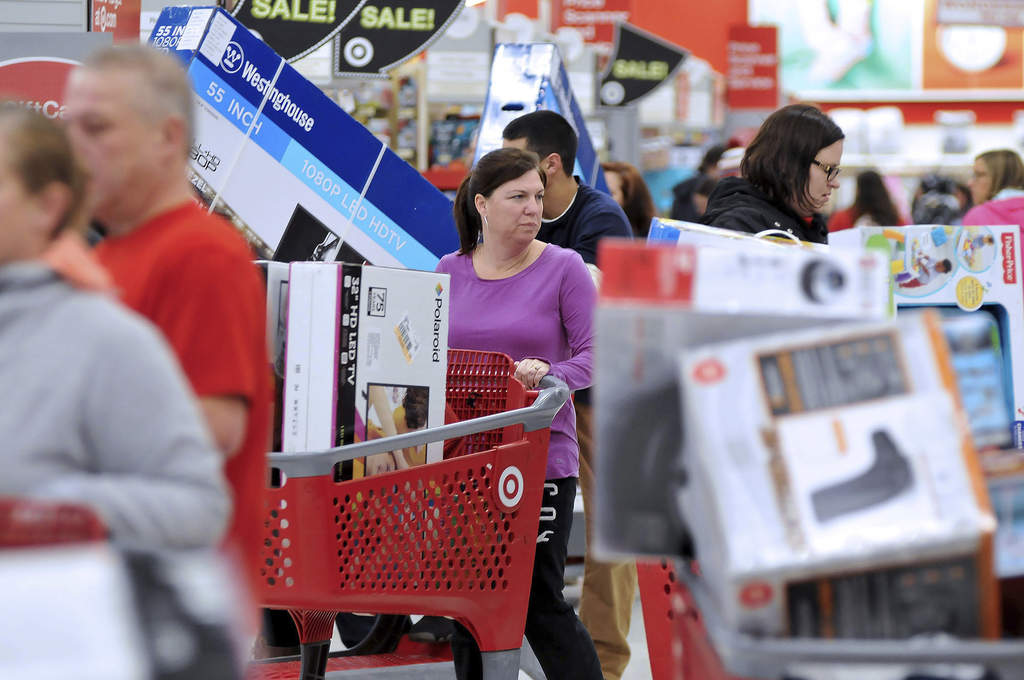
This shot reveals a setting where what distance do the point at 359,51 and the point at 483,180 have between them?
2.78 meters

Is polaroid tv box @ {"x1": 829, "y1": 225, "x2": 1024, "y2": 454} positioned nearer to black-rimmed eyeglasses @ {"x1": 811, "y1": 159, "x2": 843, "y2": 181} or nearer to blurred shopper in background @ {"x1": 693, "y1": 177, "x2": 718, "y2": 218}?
black-rimmed eyeglasses @ {"x1": 811, "y1": 159, "x2": 843, "y2": 181}

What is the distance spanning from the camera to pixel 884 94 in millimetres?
20578

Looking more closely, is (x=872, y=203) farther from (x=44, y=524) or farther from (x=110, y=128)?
(x=44, y=524)

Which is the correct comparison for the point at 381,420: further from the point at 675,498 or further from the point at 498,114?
the point at 498,114

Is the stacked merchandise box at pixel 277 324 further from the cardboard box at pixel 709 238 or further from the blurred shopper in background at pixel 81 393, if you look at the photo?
the blurred shopper in background at pixel 81 393

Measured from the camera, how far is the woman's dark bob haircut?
3133 mm

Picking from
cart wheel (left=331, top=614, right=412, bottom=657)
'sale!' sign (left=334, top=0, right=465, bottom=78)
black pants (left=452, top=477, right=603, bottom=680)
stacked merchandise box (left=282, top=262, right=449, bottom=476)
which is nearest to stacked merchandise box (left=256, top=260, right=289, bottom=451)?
stacked merchandise box (left=282, top=262, right=449, bottom=476)

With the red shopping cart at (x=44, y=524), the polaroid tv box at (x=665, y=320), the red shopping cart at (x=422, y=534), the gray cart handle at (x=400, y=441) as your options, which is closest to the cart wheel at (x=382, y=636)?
the red shopping cart at (x=422, y=534)

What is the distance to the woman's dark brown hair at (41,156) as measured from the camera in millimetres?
1356

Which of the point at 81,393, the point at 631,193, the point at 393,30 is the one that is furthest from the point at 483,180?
the point at 631,193

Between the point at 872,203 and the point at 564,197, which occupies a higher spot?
the point at 872,203

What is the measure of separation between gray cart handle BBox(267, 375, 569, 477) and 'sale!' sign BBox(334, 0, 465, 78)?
3.33 meters

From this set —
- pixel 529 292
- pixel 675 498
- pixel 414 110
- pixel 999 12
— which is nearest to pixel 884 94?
pixel 999 12

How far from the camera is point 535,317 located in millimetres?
3129
